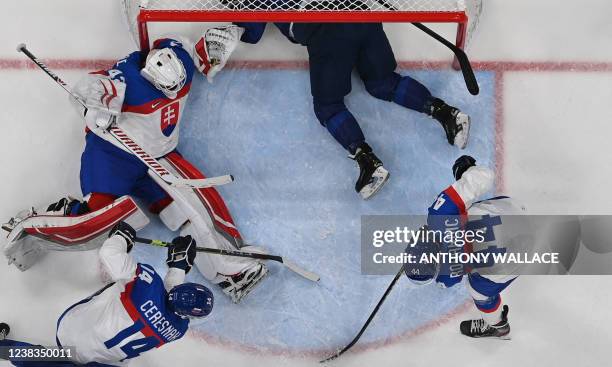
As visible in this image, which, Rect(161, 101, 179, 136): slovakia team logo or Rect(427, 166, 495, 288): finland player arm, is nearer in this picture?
Rect(427, 166, 495, 288): finland player arm

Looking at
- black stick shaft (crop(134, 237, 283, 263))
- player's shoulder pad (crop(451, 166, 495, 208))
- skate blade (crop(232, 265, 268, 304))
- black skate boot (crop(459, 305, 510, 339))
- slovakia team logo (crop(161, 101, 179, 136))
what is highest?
slovakia team logo (crop(161, 101, 179, 136))

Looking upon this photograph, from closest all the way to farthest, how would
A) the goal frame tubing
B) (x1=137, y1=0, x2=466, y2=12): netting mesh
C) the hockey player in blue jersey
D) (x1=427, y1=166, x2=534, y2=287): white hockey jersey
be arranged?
(x1=427, y1=166, x2=534, y2=287): white hockey jersey < the goal frame tubing < (x1=137, y1=0, x2=466, y2=12): netting mesh < the hockey player in blue jersey

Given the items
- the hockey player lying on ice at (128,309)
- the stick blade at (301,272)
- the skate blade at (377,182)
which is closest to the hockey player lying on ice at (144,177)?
the stick blade at (301,272)

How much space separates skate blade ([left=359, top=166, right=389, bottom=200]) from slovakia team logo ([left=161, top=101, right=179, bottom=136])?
1.09m

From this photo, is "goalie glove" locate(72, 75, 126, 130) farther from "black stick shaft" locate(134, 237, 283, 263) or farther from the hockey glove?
"black stick shaft" locate(134, 237, 283, 263)

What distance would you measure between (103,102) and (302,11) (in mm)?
1097

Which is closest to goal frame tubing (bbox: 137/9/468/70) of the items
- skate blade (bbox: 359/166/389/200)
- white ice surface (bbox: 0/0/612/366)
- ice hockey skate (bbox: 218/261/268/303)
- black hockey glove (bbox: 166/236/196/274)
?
white ice surface (bbox: 0/0/612/366)

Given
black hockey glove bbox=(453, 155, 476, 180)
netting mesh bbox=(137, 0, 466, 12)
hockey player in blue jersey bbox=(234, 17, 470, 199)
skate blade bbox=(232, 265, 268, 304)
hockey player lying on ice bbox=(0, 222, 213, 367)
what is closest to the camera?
hockey player lying on ice bbox=(0, 222, 213, 367)

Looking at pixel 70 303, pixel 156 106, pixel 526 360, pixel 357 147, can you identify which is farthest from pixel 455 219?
pixel 70 303

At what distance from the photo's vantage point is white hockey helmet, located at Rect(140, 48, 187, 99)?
4.24m

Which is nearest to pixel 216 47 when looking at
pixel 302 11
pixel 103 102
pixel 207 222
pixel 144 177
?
pixel 302 11

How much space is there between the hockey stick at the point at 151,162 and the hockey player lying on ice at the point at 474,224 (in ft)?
3.53

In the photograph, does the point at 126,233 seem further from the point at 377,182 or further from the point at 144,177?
the point at 377,182

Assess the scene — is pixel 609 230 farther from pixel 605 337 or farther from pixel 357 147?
pixel 357 147
